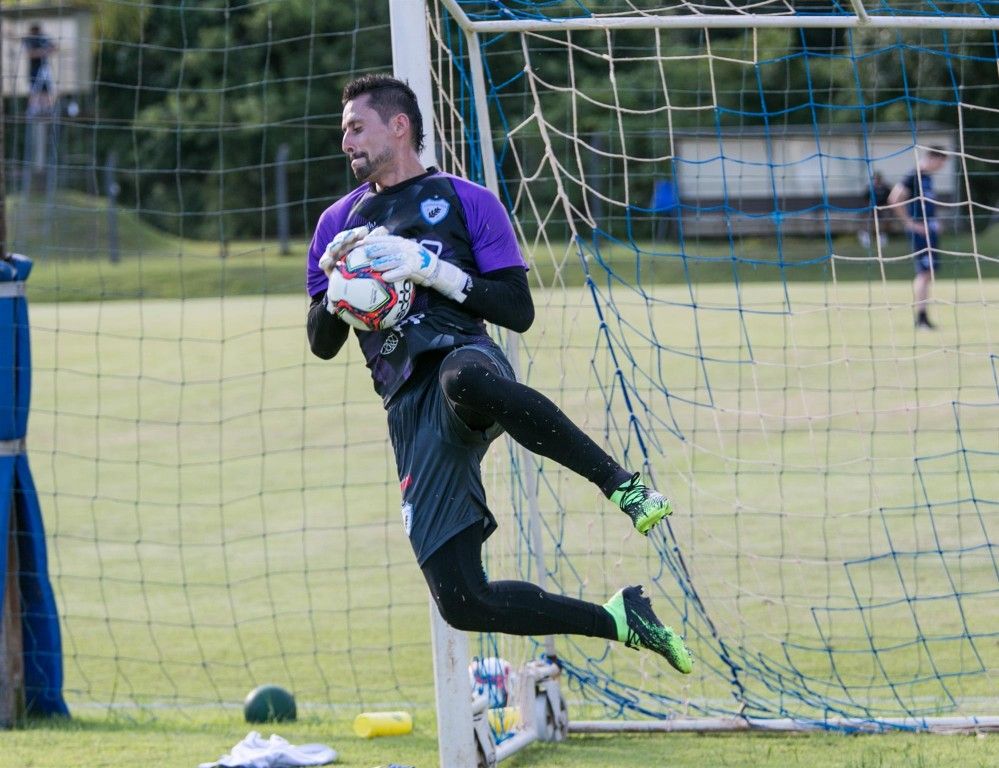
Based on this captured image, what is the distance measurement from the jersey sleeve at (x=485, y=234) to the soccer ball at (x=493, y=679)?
194 cm

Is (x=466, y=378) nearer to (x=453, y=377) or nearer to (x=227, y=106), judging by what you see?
(x=453, y=377)

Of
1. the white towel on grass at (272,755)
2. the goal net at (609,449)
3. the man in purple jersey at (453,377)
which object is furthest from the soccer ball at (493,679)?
the man in purple jersey at (453,377)

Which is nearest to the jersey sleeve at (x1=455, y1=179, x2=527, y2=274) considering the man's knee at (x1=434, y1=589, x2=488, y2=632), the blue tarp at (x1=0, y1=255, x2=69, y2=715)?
the man's knee at (x1=434, y1=589, x2=488, y2=632)

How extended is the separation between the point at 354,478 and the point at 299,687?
4381 mm

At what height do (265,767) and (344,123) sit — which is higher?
(344,123)

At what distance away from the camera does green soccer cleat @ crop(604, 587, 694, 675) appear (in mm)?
4145

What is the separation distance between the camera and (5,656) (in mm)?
6055

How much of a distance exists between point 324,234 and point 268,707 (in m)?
2.48

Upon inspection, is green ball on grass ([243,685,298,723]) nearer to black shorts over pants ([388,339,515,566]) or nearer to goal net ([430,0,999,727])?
goal net ([430,0,999,727])

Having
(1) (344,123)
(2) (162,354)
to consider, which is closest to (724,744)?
(1) (344,123)

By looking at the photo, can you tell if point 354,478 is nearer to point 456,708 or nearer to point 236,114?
point 456,708

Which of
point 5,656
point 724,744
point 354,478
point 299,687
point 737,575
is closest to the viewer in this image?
point 724,744

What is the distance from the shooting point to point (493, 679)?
18.3 ft

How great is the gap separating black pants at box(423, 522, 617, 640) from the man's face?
3.73ft
